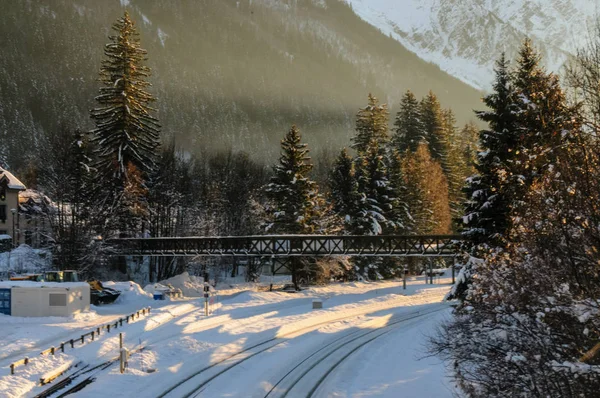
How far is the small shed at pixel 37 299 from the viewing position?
27.4 m

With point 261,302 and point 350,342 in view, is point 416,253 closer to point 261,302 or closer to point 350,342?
point 261,302

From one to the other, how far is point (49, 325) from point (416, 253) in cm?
2443

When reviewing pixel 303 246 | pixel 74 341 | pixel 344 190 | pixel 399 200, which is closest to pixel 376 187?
pixel 344 190

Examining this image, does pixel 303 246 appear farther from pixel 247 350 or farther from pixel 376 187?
pixel 247 350

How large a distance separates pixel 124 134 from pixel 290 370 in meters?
32.1

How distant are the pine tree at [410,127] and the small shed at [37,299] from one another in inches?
2053

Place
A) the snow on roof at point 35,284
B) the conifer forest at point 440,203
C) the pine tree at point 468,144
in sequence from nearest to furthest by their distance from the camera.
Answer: the conifer forest at point 440,203, the snow on roof at point 35,284, the pine tree at point 468,144

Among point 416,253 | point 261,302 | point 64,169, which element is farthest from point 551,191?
point 64,169

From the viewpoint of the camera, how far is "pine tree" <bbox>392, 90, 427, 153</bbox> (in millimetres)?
71562

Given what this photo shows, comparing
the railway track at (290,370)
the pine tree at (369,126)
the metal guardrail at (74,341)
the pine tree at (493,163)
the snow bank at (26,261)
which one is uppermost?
the pine tree at (369,126)

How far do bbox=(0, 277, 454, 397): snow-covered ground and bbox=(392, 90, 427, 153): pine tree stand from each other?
39.7m

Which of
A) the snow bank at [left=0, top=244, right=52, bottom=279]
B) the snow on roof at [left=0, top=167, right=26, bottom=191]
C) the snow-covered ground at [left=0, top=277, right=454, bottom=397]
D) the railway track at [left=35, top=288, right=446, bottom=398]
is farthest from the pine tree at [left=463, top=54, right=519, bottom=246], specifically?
the snow on roof at [left=0, top=167, right=26, bottom=191]

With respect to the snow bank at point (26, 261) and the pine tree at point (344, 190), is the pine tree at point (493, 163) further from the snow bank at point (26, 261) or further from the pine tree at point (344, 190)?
the snow bank at point (26, 261)

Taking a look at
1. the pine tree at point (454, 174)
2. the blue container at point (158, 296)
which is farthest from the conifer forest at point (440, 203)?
the blue container at point (158, 296)
